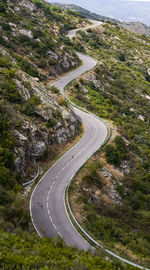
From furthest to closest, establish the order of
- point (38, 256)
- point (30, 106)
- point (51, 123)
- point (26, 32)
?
point (26, 32), point (51, 123), point (30, 106), point (38, 256)

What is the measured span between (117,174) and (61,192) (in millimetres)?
8231

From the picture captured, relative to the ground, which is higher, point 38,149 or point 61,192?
point 38,149

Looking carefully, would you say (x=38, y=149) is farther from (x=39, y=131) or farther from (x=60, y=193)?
(x=60, y=193)

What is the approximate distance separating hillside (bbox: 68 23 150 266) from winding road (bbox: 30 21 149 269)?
3.88 feet

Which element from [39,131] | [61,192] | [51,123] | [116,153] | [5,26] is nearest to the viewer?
[61,192]

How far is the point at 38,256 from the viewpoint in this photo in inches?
400

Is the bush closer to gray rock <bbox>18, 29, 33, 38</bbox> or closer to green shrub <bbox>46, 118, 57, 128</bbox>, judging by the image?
green shrub <bbox>46, 118, 57, 128</bbox>

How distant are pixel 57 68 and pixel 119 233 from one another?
44.4 metres

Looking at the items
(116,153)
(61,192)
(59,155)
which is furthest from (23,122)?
(116,153)

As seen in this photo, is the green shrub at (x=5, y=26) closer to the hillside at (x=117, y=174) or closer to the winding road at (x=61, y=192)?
the hillside at (x=117, y=174)

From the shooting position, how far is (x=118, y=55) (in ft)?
280

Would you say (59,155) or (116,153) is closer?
(59,155)

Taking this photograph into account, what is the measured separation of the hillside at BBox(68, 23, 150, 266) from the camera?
17.3 meters

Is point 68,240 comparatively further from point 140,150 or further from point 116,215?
point 140,150
